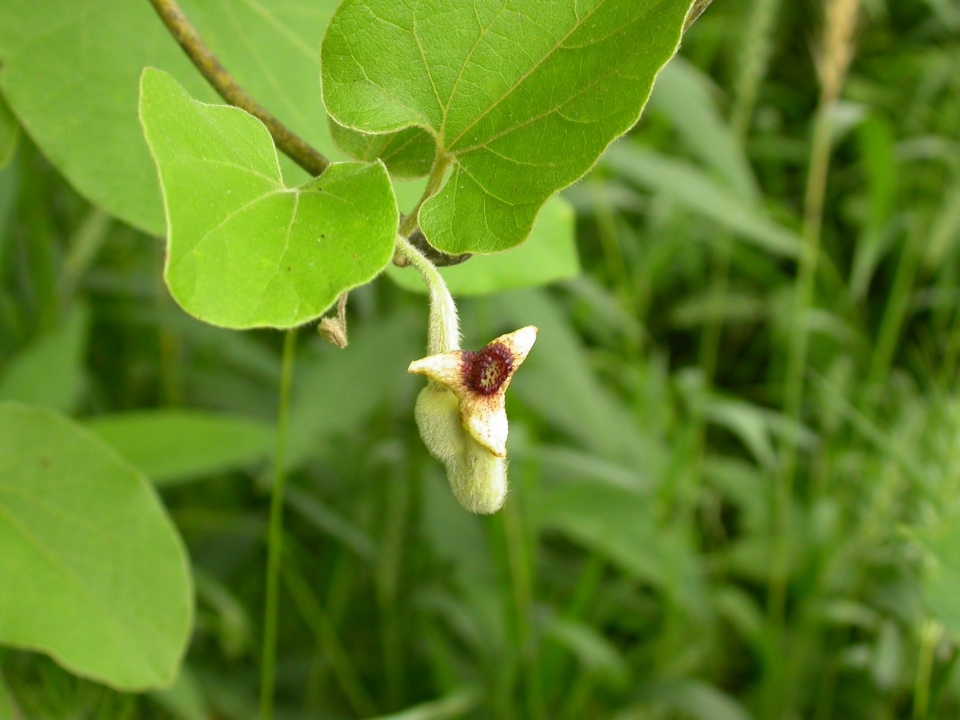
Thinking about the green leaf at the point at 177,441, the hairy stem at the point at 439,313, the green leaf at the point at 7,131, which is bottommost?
the green leaf at the point at 177,441

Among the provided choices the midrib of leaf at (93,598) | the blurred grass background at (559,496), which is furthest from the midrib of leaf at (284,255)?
the blurred grass background at (559,496)

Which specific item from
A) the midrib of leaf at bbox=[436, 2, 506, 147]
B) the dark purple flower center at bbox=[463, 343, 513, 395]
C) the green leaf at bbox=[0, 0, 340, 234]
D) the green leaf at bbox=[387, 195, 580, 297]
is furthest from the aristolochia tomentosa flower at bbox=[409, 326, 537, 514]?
the green leaf at bbox=[0, 0, 340, 234]

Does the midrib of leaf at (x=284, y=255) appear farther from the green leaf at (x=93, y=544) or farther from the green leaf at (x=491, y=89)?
the green leaf at (x=93, y=544)

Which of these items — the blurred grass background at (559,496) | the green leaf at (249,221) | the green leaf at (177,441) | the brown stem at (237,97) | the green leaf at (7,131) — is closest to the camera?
the green leaf at (249,221)

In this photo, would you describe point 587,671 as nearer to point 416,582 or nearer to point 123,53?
point 416,582

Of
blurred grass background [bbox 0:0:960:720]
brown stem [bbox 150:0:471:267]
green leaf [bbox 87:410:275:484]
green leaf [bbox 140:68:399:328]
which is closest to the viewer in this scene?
green leaf [bbox 140:68:399:328]

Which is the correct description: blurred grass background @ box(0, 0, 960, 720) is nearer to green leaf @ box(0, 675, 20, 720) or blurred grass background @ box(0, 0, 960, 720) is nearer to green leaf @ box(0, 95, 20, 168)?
green leaf @ box(0, 675, 20, 720)
